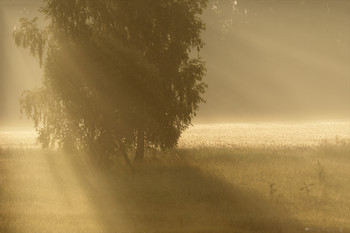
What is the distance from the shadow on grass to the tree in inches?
64.6

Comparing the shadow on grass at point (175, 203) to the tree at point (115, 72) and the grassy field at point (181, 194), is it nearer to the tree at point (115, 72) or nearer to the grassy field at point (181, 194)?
the grassy field at point (181, 194)

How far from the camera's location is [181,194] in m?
21.8

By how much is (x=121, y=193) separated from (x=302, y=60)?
76.1 metres

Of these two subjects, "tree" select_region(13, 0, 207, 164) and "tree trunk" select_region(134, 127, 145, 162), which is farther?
"tree trunk" select_region(134, 127, 145, 162)

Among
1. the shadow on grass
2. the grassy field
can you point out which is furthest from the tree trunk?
the shadow on grass

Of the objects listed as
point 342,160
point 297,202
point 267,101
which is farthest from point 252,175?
point 267,101

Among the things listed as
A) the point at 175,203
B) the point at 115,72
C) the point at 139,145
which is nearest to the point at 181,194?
the point at 175,203

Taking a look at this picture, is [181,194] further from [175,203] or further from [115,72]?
[115,72]

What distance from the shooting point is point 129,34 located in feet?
95.0

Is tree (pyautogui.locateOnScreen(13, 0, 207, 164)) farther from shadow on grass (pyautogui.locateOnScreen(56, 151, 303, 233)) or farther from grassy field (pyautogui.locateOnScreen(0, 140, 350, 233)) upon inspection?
shadow on grass (pyautogui.locateOnScreen(56, 151, 303, 233))

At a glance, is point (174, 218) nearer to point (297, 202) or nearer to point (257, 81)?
point (297, 202)

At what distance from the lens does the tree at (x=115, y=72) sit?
27.1 metres

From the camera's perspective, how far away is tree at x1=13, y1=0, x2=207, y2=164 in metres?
27.1

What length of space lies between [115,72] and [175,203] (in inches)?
299
